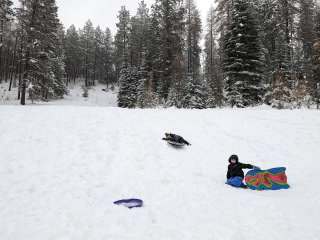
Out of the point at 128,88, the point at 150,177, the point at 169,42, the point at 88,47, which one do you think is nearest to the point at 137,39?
the point at 128,88

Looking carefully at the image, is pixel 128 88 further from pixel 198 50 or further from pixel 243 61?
pixel 243 61

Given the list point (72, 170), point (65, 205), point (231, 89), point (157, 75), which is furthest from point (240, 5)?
point (65, 205)

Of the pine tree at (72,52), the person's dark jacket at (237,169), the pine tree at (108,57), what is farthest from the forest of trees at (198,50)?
the pine tree at (72,52)

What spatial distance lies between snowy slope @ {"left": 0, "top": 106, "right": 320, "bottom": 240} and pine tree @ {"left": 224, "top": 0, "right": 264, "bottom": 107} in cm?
687

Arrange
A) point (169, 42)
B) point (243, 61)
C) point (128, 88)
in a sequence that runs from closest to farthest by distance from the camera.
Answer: point (243, 61)
point (169, 42)
point (128, 88)

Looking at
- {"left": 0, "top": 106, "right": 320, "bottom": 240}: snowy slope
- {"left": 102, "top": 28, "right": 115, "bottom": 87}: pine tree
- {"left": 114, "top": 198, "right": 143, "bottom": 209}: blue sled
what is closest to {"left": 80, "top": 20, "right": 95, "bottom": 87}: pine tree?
{"left": 102, "top": 28, "right": 115, "bottom": 87}: pine tree

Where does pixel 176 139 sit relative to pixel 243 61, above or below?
below

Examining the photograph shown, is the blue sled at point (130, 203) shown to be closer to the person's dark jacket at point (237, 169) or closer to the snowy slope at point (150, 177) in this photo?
the snowy slope at point (150, 177)

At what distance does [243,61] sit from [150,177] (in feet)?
51.4

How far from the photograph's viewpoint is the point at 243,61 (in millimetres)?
19188

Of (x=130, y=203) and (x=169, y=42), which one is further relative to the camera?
(x=169, y=42)

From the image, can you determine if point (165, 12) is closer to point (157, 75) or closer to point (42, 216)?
point (157, 75)

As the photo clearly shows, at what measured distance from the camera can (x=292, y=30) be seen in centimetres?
2656

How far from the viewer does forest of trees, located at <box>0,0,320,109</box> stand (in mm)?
19281
